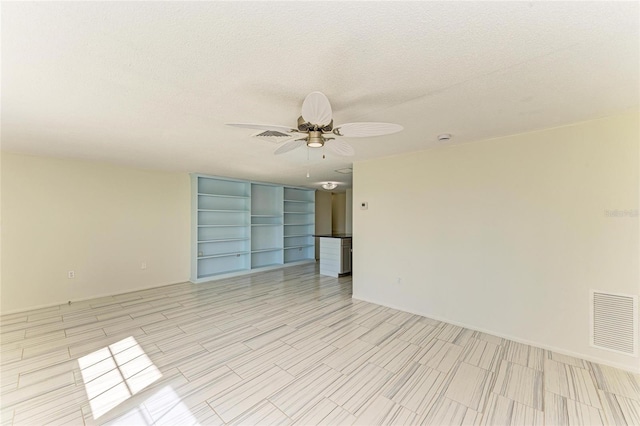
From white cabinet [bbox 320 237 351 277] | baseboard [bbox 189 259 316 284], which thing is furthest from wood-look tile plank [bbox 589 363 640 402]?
baseboard [bbox 189 259 316 284]

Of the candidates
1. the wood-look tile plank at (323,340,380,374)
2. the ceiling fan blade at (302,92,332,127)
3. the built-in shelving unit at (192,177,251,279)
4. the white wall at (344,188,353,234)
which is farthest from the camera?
the white wall at (344,188,353,234)

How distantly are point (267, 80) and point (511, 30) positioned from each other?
139cm

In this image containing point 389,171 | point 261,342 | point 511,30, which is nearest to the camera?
point 511,30

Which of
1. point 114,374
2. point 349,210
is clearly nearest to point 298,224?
point 349,210

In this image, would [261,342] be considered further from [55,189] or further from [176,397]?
[55,189]

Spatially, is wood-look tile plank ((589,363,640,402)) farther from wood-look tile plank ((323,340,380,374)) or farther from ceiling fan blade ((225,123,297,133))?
ceiling fan blade ((225,123,297,133))

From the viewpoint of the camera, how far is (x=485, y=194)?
3.05m

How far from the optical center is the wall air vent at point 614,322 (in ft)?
7.41

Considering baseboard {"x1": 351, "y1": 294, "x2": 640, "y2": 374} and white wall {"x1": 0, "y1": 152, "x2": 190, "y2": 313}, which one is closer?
baseboard {"x1": 351, "y1": 294, "x2": 640, "y2": 374}

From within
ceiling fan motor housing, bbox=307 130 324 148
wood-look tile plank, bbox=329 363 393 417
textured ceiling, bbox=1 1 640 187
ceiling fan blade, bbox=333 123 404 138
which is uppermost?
textured ceiling, bbox=1 1 640 187

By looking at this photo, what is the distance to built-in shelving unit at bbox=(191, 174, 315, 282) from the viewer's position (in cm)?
569

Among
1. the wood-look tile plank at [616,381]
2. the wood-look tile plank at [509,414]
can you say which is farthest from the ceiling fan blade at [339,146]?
the wood-look tile plank at [616,381]

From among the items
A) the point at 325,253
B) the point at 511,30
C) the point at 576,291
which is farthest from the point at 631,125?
the point at 325,253

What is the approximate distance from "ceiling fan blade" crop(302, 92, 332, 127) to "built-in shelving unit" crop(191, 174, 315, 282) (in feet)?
14.7
